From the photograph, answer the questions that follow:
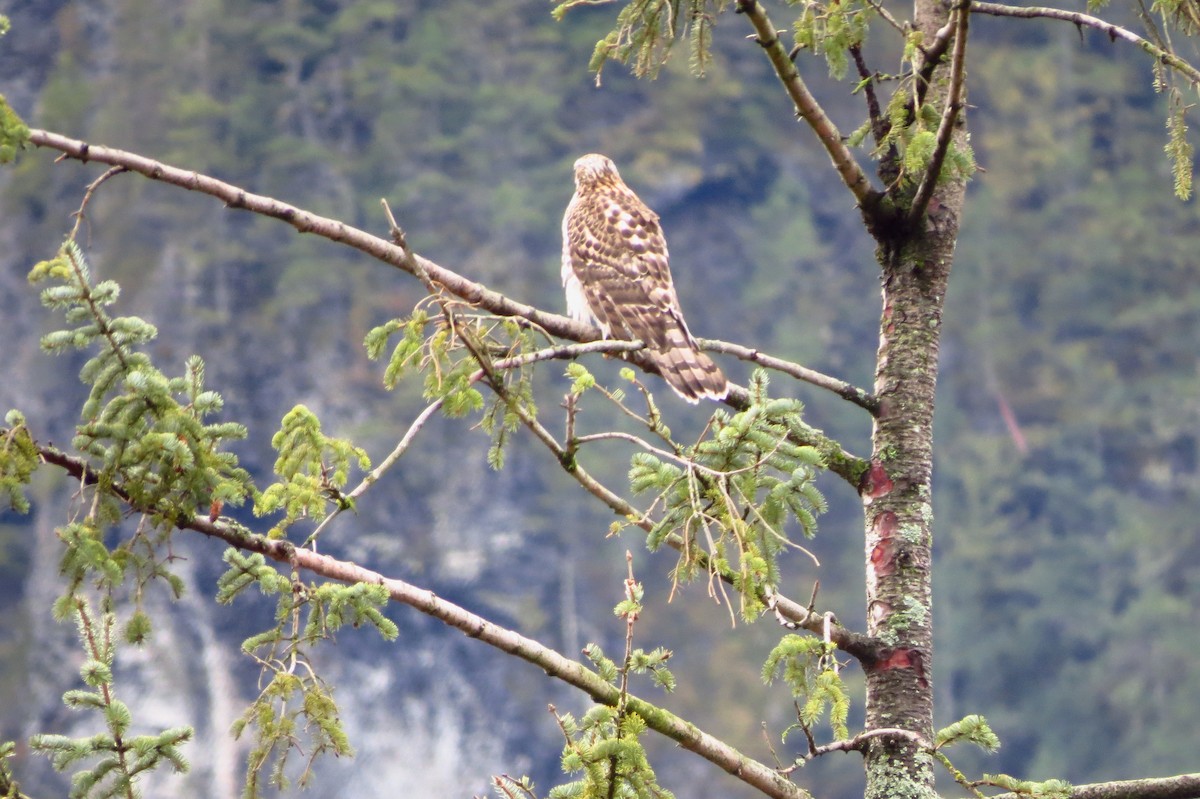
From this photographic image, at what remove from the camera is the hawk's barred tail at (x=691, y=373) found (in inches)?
197

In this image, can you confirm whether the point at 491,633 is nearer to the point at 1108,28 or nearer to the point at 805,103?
the point at 805,103

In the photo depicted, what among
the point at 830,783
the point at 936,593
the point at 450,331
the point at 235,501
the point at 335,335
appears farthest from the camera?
the point at 936,593

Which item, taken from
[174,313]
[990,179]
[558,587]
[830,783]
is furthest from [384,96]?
[830,783]

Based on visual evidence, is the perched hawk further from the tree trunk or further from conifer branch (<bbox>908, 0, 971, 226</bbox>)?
conifer branch (<bbox>908, 0, 971, 226</bbox>)

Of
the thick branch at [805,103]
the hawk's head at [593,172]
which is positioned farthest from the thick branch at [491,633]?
the hawk's head at [593,172]

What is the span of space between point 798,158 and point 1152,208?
12.2 m

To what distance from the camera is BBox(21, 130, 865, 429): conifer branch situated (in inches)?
119

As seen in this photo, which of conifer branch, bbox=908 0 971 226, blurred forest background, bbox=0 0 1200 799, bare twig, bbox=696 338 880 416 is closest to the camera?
conifer branch, bbox=908 0 971 226

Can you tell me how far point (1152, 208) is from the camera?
1934 inches

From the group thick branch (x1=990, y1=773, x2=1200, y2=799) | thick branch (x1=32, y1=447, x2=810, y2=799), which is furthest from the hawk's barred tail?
thick branch (x1=990, y1=773, x2=1200, y2=799)

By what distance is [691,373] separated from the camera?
5.07 metres

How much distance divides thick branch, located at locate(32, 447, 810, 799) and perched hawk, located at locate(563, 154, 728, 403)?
1.91 meters

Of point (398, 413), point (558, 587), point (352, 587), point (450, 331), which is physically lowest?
point (352, 587)

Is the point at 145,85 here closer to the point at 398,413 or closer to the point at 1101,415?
the point at 398,413
